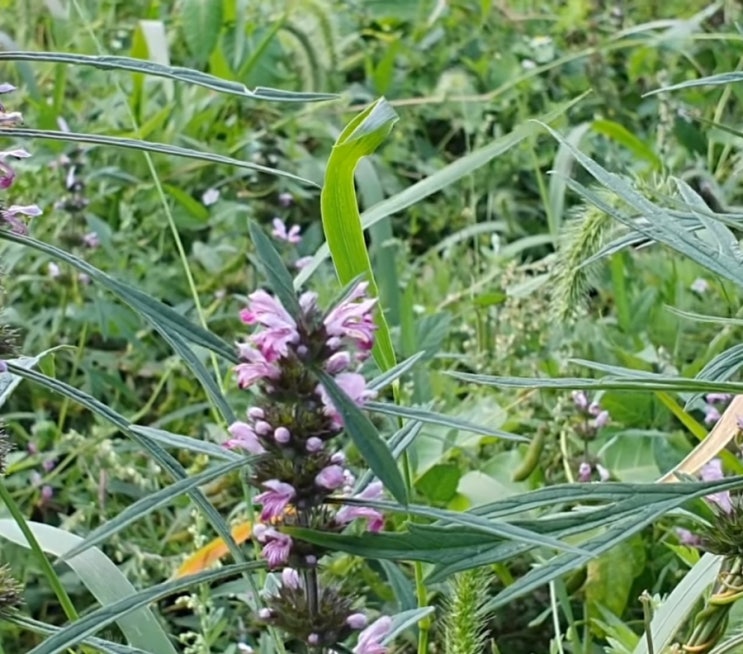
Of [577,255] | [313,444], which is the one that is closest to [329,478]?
[313,444]

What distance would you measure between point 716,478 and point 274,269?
47 centimetres

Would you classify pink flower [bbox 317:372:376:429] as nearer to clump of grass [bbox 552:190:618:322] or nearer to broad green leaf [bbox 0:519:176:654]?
broad green leaf [bbox 0:519:176:654]

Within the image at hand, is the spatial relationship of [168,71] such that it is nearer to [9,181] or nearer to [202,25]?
[9,181]

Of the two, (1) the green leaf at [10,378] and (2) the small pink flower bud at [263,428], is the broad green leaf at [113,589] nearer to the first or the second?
(1) the green leaf at [10,378]

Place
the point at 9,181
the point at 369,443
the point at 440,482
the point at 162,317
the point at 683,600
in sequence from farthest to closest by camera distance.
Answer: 1. the point at 440,482
2. the point at 683,600
3. the point at 9,181
4. the point at 162,317
5. the point at 369,443

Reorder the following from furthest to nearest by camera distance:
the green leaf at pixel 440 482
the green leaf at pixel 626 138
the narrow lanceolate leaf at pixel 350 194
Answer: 1. the green leaf at pixel 626 138
2. the green leaf at pixel 440 482
3. the narrow lanceolate leaf at pixel 350 194

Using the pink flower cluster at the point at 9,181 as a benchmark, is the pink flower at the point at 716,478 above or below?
below

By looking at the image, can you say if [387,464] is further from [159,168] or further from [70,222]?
[159,168]

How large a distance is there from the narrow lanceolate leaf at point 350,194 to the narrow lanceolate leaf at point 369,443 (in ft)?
0.76

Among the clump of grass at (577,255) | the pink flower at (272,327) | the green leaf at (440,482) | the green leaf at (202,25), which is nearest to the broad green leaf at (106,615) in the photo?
the pink flower at (272,327)

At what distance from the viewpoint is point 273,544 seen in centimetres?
60

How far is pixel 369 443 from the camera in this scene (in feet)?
1.59

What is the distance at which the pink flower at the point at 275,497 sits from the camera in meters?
0.57

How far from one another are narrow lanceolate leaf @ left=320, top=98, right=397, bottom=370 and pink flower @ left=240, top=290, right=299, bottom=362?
0.16 meters
